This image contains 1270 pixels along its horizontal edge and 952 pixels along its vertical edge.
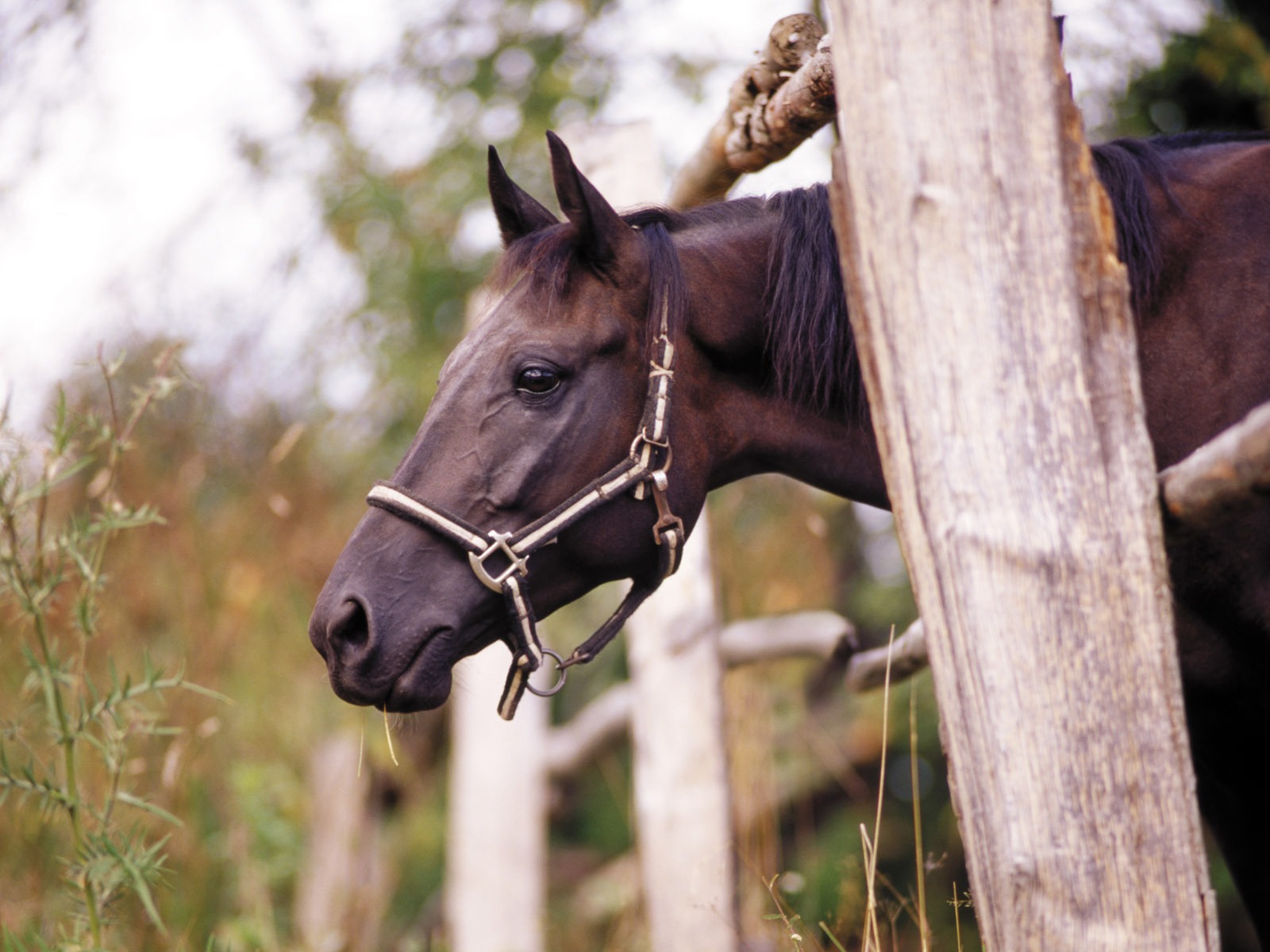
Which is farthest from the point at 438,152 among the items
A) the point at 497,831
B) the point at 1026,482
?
the point at 1026,482

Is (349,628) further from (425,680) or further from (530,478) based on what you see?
(530,478)

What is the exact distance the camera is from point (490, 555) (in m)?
2.04

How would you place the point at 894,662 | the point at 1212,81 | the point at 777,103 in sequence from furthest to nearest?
the point at 1212,81
the point at 894,662
the point at 777,103

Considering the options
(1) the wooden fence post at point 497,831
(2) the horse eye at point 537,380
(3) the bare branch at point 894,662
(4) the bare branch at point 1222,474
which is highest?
(2) the horse eye at point 537,380

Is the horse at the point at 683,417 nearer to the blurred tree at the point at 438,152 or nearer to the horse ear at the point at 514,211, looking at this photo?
the horse ear at the point at 514,211

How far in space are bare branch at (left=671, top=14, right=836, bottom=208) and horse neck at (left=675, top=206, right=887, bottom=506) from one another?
0.29 m

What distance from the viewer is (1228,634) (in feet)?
6.42

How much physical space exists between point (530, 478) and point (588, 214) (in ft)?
1.96

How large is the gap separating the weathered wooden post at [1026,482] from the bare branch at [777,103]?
31.7 inches

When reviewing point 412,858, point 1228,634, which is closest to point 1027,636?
point 1228,634

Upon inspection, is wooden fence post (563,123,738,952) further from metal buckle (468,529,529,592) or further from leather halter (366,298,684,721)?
metal buckle (468,529,529,592)

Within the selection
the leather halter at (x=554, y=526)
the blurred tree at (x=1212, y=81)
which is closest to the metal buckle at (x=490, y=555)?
the leather halter at (x=554, y=526)

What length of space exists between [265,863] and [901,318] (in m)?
5.07

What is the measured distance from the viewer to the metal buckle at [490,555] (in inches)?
80.2
